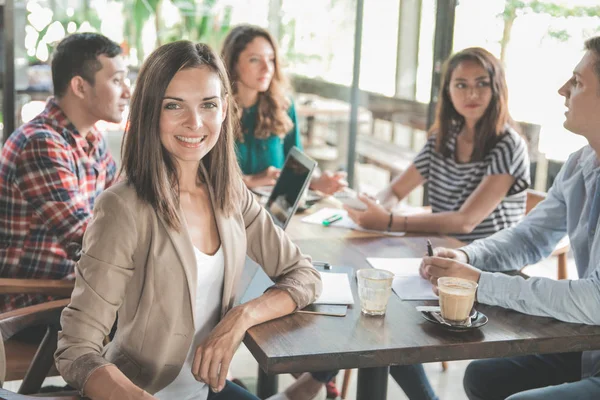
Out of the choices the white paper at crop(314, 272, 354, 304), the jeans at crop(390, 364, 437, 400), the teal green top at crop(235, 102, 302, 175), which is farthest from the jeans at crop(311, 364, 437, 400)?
the teal green top at crop(235, 102, 302, 175)

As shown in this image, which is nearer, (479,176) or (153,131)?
(153,131)

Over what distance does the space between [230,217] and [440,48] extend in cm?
312

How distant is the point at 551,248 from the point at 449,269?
0.53 m

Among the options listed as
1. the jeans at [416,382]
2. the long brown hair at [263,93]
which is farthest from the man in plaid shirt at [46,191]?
the jeans at [416,382]

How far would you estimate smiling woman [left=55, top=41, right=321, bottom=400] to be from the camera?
144 cm

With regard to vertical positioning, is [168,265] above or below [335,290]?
above

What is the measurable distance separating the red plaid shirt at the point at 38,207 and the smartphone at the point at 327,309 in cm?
86

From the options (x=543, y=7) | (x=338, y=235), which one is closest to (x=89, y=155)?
(x=338, y=235)

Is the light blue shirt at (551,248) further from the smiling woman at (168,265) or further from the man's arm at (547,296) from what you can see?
the smiling woman at (168,265)

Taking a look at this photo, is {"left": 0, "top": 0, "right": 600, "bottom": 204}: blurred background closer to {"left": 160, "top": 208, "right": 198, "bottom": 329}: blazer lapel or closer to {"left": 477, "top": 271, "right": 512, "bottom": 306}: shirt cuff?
{"left": 477, "top": 271, "right": 512, "bottom": 306}: shirt cuff

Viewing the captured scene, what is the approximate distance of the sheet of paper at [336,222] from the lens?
2475mm

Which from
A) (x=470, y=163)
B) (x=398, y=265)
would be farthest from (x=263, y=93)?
(x=398, y=265)

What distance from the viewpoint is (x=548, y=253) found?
218cm

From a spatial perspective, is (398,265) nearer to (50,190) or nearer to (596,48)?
(596,48)
